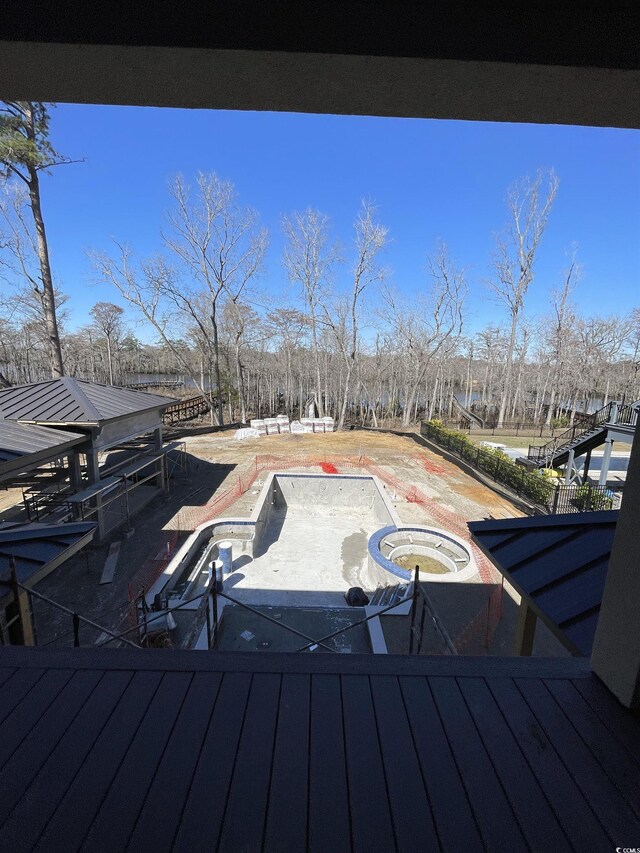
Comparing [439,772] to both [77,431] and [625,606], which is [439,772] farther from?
[77,431]

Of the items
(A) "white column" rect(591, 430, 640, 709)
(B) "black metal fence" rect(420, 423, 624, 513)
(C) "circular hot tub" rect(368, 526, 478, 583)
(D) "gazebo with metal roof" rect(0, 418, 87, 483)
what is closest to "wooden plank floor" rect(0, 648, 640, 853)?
(A) "white column" rect(591, 430, 640, 709)

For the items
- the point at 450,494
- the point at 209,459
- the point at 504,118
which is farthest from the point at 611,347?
the point at 504,118

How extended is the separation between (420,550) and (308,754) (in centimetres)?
Result: 911

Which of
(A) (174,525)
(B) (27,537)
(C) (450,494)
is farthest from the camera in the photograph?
(C) (450,494)

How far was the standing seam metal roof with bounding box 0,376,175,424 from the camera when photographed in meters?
8.59

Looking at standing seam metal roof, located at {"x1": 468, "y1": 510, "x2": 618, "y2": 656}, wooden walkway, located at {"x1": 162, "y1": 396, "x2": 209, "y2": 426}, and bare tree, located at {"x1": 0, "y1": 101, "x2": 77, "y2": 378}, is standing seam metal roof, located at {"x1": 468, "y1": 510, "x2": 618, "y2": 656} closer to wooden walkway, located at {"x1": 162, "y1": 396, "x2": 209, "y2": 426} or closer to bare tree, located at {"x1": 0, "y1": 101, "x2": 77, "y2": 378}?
bare tree, located at {"x1": 0, "y1": 101, "x2": 77, "y2": 378}

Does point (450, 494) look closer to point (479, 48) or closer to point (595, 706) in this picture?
point (595, 706)

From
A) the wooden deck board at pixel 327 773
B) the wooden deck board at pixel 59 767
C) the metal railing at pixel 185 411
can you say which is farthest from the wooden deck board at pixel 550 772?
the metal railing at pixel 185 411

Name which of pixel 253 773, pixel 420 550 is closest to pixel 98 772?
pixel 253 773

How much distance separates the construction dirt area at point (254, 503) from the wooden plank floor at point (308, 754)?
4.79 m

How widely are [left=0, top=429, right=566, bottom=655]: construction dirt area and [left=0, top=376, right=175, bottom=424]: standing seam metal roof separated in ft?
11.1

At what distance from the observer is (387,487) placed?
13867 mm

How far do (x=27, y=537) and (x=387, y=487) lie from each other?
1205 cm

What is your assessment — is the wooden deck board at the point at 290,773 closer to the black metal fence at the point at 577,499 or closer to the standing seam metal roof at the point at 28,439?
the standing seam metal roof at the point at 28,439
